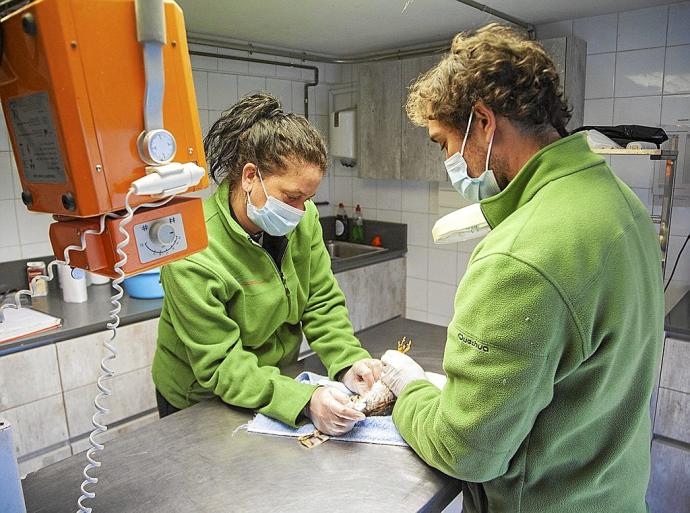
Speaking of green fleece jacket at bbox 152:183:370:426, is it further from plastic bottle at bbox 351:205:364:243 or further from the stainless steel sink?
plastic bottle at bbox 351:205:364:243

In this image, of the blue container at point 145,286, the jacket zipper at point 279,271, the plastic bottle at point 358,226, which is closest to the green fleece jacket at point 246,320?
the jacket zipper at point 279,271

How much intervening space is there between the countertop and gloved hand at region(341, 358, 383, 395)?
119 cm

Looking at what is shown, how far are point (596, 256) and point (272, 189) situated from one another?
0.77m

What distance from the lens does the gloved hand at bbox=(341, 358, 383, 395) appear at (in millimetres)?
1252

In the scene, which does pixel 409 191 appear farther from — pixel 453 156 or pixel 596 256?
pixel 596 256

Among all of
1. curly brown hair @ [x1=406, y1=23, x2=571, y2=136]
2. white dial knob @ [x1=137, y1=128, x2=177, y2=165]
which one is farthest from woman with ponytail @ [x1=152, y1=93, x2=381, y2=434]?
white dial knob @ [x1=137, y1=128, x2=177, y2=165]

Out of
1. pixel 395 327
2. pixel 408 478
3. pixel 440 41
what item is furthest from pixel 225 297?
pixel 440 41

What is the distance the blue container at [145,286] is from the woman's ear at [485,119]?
1.75m

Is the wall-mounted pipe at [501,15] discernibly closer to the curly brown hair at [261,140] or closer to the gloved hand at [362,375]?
the curly brown hair at [261,140]

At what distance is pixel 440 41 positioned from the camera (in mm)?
2797

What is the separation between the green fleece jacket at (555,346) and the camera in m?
0.73

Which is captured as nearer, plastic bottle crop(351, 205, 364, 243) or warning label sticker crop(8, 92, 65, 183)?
warning label sticker crop(8, 92, 65, 183)

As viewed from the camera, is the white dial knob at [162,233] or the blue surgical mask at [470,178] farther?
the blue surgical mask at [470,178]

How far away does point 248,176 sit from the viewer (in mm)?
1288
